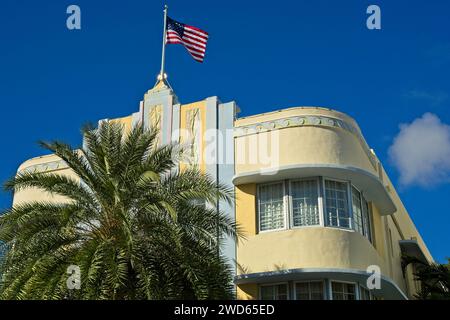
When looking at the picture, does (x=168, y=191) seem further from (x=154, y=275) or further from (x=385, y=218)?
(x=385, y=218)

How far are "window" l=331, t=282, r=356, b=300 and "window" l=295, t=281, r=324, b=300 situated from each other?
34 centimetres

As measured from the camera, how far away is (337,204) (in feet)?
63.2

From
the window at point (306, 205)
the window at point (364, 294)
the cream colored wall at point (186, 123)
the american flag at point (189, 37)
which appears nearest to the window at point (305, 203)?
the window at point (306, 205)

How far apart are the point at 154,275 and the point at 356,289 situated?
6.16 meters

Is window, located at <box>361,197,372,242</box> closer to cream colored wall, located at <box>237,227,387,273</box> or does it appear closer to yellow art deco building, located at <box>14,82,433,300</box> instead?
yellow art deco building, located at <box>14,82,433,300</box>

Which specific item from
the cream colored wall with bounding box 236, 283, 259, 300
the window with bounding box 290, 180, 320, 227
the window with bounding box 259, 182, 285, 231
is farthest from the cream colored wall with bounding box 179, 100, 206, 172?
the cream colored wall with bounding box 236, 283, 259, 300

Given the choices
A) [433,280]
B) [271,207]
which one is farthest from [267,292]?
[433,280]

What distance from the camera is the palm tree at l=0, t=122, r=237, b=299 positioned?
1474 cm

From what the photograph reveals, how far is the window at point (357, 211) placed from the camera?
19.6 metres

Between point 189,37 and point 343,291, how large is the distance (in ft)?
32.0

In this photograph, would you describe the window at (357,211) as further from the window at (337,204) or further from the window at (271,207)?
the window at (271,207)
